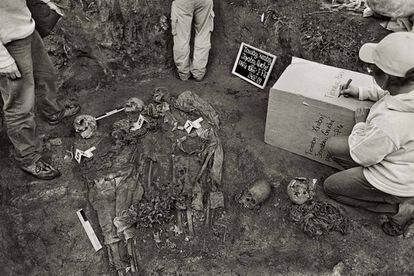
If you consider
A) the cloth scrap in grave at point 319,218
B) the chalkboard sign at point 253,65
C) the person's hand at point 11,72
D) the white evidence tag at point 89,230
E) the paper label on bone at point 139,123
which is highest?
the person's hand at point 11,72

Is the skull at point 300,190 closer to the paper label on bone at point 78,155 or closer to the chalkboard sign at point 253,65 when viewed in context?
the chalkboard sign at point 253,65

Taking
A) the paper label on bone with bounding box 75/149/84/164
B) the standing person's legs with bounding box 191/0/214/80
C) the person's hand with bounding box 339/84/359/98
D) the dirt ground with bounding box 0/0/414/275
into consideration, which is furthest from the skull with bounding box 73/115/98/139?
the person's hand with bounding box 339/84/359/98

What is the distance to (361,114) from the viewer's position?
3783 mm

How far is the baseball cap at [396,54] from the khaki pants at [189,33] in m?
2.86

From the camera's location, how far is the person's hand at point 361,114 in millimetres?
3763

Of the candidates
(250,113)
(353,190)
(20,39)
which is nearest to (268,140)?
(250,113)

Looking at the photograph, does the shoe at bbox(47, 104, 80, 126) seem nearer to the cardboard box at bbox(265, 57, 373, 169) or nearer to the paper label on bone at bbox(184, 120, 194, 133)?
the paper label on bone at bbox(184, 120, 194, 133)

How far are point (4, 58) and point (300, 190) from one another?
326 centimetres

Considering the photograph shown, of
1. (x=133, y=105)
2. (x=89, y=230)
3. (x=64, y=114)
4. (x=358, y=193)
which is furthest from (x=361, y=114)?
(x=64, y=114)

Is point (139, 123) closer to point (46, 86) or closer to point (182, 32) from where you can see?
point (46, 86)

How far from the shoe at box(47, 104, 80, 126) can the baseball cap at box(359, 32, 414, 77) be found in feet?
13.0

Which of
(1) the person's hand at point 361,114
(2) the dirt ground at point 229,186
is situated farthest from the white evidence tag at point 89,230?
(1) the person's hand at point 361,114

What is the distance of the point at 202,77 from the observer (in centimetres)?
598

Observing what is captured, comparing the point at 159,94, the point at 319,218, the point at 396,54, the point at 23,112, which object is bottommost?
the point at 319,218
